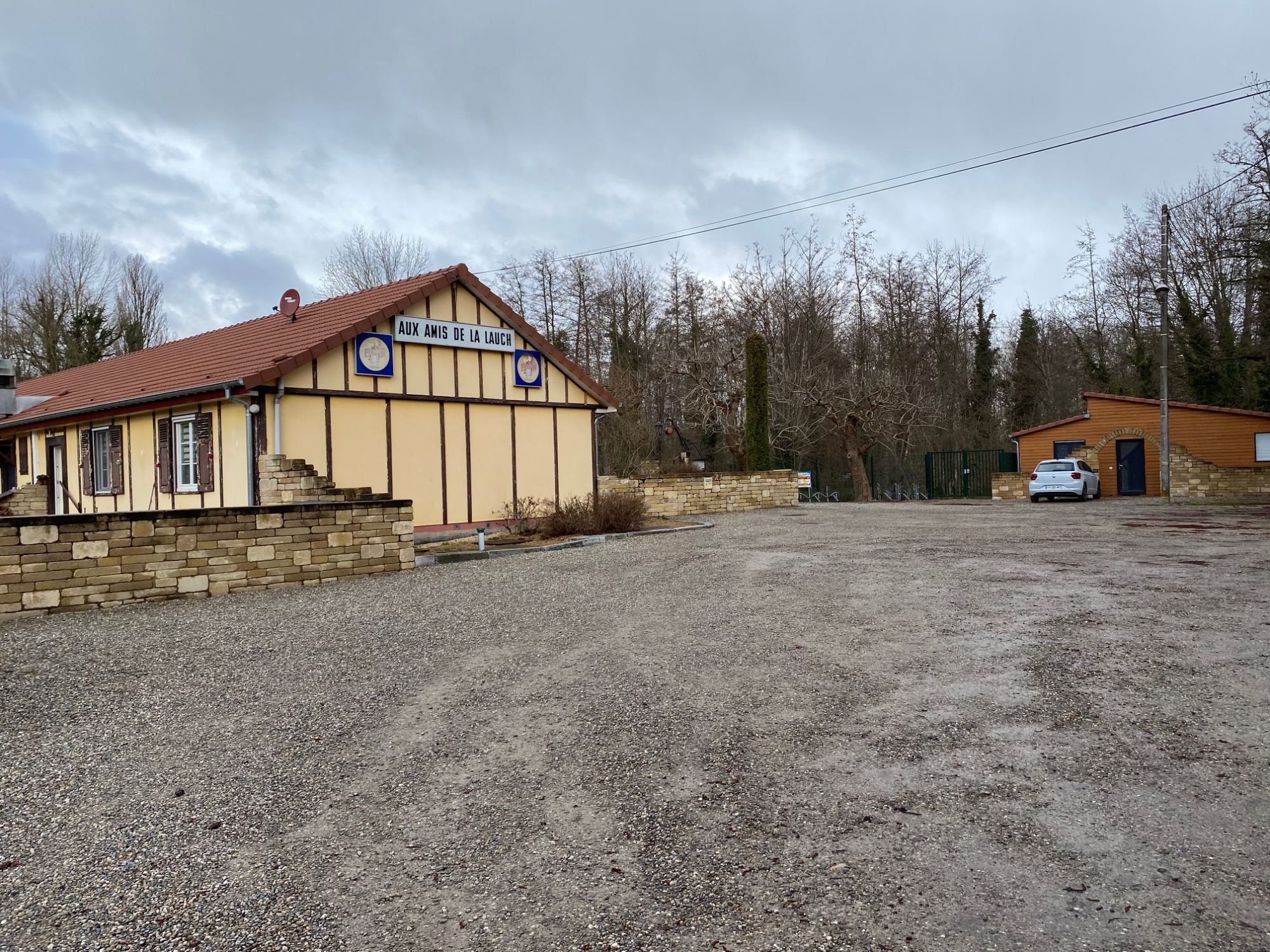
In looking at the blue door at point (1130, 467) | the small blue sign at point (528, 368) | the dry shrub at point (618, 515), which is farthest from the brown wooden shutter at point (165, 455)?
the blue door at point (1130, 467)

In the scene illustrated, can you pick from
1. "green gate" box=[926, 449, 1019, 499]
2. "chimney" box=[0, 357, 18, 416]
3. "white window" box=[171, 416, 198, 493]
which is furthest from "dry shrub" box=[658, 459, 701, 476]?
"chimney" box=[0, 357, 18, 416]

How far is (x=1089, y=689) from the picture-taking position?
5090mm

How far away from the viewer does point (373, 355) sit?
1530cm

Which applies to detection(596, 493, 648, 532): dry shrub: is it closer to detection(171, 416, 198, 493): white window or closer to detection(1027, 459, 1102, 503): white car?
detection(171, 416, 198, 493): white window

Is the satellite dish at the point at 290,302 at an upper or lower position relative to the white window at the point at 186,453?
upper

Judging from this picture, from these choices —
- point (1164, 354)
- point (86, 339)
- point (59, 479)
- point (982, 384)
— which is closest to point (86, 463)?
point (59, 479)

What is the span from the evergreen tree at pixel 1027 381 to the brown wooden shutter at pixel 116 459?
36748mm

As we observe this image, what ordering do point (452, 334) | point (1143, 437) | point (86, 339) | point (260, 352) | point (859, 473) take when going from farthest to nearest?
point (86, 339)
point (859, 473)
point (1143, 437)
point (452, 334)
point (260, 352)

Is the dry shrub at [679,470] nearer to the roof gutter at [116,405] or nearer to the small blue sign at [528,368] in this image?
the small blue sign at [528,368]

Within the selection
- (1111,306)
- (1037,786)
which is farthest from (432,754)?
(1111,306)

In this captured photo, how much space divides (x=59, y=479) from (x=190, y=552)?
42.0 ft

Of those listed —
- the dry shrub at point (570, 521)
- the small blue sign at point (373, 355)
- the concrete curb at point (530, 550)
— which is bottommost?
the concrete curb at point (530, 550)

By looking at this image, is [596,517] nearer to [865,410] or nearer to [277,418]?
[277,418]

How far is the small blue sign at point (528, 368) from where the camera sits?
57.9ft
